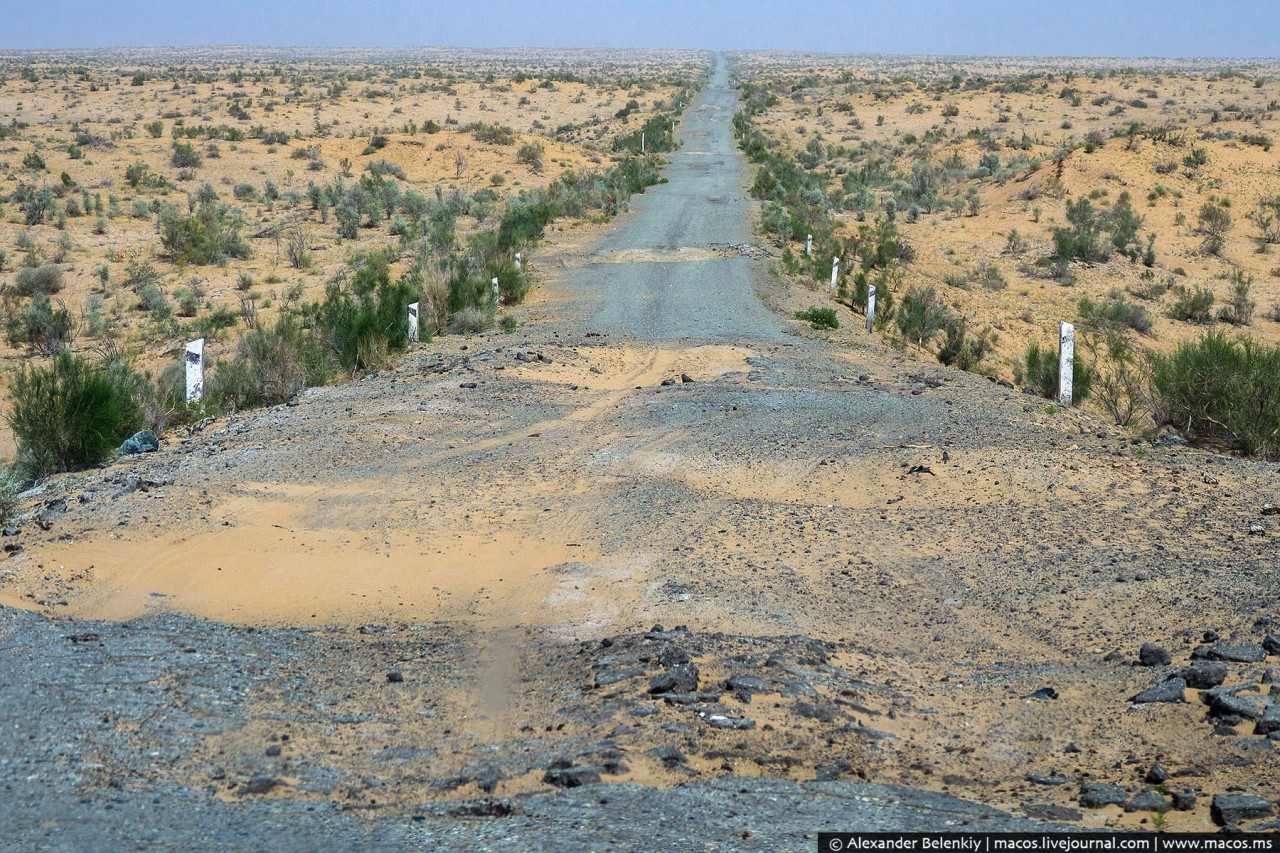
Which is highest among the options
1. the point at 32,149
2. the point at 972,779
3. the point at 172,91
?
the point at 172,91

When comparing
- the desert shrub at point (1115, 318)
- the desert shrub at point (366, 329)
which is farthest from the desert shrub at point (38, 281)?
the desert shrub at point (1115, 318)

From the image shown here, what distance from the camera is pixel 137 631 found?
6680mm

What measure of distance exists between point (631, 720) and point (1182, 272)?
90.7ft

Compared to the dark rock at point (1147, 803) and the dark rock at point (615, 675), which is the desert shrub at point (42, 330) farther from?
the dark rock at point (1147, 803)

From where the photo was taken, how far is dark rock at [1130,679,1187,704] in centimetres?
586

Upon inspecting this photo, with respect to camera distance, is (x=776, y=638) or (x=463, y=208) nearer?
(x=776, y=638)

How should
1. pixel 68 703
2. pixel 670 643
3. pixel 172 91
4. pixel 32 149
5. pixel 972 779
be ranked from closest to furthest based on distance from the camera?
pixel 972 779 < pixel 68 703 < pixel 670 643 < pixel 32 149 < pixel 172 91

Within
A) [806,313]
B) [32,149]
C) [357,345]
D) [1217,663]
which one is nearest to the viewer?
[1217,663]

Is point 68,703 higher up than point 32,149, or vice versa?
point 32,149

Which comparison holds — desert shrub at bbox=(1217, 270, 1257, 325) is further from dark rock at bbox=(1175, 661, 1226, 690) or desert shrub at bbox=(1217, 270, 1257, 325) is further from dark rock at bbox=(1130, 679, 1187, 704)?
dark rock at bbox=(1130, 679, 1187, 704)

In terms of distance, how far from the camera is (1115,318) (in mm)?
23219

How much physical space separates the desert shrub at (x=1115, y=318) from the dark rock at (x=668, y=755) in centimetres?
1955

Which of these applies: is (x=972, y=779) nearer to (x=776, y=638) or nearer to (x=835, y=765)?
(x=835, y=765)

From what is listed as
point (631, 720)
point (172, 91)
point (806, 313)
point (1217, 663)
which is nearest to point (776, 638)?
point (631, 720)
